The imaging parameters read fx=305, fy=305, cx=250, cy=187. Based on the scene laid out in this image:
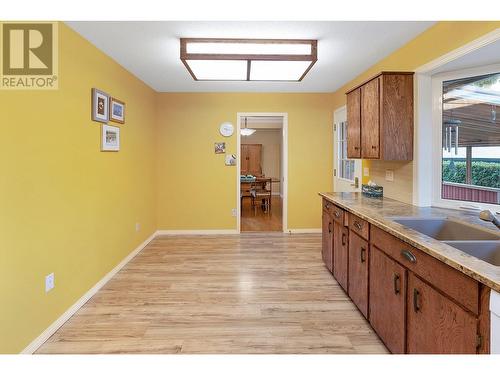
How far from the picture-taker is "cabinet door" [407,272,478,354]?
4.00ft

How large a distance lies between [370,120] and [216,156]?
2.82m

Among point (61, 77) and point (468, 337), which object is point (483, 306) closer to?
point (468, 337)

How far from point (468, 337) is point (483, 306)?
0.57ft

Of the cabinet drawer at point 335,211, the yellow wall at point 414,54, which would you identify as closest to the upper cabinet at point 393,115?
the yellow wall at point 414,54

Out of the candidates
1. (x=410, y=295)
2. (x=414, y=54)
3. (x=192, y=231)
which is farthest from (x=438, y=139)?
(x=192, y=231)

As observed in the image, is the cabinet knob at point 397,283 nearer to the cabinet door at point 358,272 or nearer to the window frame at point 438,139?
the cabinet door at point 358,272

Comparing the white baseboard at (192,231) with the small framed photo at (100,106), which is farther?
the white baseboard at (192,231)

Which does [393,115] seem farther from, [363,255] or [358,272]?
[358,272]

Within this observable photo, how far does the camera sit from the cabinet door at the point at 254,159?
34.7 feet

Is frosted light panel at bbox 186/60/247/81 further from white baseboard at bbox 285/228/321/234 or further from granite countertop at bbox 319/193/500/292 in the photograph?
white baseboard at bbox 285/228/321/234

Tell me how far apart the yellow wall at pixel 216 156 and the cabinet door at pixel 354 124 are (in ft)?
5.68

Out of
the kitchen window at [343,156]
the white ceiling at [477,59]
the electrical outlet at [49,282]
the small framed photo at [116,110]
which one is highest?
the white ceiling at [477,59]

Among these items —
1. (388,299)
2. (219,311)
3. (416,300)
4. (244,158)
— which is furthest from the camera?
(244,158)

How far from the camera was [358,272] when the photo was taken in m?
2.44
